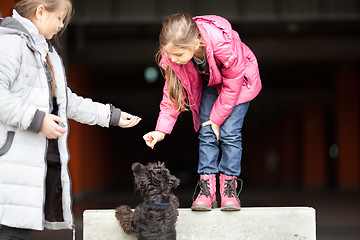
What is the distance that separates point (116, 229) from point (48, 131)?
0.84m

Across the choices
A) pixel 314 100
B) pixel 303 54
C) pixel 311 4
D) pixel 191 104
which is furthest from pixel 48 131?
pixel 314 100

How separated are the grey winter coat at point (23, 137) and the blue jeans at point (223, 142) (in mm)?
934

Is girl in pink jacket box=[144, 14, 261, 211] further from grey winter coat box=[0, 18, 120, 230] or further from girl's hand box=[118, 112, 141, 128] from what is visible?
grey winter coat box=[0, 18, 120, 230]

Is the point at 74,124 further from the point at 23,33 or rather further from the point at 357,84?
the point at 23,33

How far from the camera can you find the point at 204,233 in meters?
2.68

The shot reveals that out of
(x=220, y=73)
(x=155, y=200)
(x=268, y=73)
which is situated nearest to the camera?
(x=155, y=200)

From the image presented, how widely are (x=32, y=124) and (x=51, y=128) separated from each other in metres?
0.08

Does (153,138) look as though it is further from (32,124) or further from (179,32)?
(32,124)

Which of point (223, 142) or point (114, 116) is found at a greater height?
point (114, 116)

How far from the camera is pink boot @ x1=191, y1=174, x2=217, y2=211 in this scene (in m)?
2.66

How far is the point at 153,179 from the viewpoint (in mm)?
2252

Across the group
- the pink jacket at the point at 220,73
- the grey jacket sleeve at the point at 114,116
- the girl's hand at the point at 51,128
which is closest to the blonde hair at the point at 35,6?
the girl's hand at the point at 51,128

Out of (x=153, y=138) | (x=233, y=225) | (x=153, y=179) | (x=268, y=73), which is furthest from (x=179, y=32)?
(x=268, y=73)

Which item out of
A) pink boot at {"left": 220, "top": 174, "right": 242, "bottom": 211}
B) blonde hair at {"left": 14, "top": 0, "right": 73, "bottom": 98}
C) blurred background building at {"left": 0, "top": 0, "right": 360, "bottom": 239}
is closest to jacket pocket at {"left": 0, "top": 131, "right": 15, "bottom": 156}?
blonde hair at {"left": 14, "top": 0, "right": 73, "bottom": 98}
